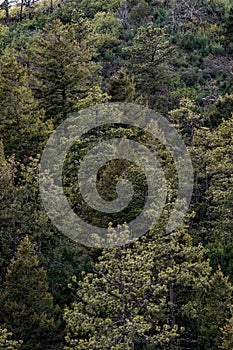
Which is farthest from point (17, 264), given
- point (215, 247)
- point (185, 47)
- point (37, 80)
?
point (185, 47)

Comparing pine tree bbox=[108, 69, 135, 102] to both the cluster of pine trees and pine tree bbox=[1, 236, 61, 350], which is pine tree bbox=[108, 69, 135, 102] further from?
pine tree bbox=[1, 236, 61, 350]

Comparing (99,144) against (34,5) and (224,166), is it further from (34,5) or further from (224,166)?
(34,5)

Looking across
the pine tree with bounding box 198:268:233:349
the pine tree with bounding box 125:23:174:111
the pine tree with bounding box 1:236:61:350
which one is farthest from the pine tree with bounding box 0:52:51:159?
the pine tree with bounding box 198:268:233:349

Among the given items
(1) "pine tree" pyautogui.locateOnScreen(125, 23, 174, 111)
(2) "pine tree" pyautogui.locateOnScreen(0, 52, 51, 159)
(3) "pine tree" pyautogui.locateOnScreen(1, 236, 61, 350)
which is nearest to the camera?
(3) "pine tree" pyautogui.locateOnScreen(1, 236, 61, 350)

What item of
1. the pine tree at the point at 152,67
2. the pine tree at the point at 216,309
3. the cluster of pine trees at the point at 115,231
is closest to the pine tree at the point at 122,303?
the cluster of pine trees at the point at 115,231

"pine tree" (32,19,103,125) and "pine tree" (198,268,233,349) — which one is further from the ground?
"pine tree" (32,19,103,125)

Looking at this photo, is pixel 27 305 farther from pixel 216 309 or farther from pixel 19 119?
pixel 19 119
